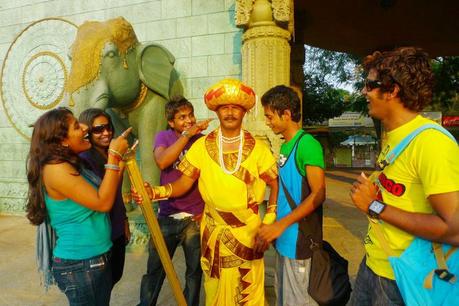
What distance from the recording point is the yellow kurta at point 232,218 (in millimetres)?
2094

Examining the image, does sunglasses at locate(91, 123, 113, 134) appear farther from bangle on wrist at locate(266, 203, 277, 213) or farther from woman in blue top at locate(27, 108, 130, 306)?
bangle on wrist at locate(266, 203, 277, 213)

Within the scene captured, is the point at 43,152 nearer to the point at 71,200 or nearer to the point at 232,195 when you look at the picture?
the point at 71,200

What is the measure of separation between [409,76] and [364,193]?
488 millimetres

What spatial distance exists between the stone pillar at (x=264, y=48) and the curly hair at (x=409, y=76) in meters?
2.49

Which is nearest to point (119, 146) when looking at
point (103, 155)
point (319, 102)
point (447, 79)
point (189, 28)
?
point (103, 155)

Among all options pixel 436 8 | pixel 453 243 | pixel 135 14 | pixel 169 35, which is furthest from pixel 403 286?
pixel 436 8

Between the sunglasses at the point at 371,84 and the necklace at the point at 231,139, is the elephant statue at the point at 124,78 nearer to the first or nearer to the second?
the necklace at the point at 231,139

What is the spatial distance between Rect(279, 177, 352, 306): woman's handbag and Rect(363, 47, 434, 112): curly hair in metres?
0.89

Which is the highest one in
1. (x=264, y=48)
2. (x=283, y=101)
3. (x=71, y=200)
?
(x=264, y=48)

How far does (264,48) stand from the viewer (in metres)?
3.91

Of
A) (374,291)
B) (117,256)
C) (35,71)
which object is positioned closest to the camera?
(374,291)

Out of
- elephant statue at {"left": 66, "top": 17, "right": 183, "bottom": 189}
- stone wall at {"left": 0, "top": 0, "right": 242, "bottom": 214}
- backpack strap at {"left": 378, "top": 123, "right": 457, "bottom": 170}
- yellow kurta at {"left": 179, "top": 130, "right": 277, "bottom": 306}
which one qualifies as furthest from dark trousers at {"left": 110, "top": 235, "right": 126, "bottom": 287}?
stone wall at {"left": 0, "top": 0, "right": 242, "bottom": 214}

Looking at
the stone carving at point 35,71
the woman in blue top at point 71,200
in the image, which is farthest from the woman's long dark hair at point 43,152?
the stone carving at point 35,71

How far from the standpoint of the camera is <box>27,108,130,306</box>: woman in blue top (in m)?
1.77
